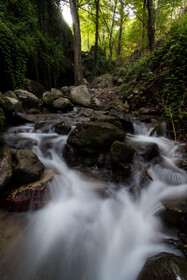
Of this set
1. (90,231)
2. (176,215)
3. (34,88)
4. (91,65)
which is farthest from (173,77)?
(91,65)

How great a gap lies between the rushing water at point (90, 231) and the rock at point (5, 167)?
63 cm

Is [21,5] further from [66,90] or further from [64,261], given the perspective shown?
[64,261]

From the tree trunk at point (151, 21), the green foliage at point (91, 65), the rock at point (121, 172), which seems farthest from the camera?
the green foliage at point (91, 65)

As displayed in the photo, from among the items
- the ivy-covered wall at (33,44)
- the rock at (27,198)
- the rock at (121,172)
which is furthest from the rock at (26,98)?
the rock at (121,172)

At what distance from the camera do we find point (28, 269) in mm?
1544

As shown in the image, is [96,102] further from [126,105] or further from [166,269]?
[166,269]

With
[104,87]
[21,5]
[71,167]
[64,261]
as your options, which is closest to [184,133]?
[71,167]

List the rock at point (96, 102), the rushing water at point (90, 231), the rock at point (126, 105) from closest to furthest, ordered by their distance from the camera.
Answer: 1. the rushing water at point (90, 231)
2. the rock at point (126, 105)
3. the rock at point (96, 102)

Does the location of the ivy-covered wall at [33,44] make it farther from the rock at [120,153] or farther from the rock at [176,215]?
the rock at [176,215]

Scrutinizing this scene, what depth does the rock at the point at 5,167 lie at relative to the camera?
85.9 inches

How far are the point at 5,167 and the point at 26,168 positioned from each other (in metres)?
0.32

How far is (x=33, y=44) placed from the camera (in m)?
7.05

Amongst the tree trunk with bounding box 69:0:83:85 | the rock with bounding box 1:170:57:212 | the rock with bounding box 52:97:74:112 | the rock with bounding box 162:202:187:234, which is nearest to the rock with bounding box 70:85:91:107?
the rock with bounding box 52:97:74:112

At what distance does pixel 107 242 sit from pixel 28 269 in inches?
40.6
